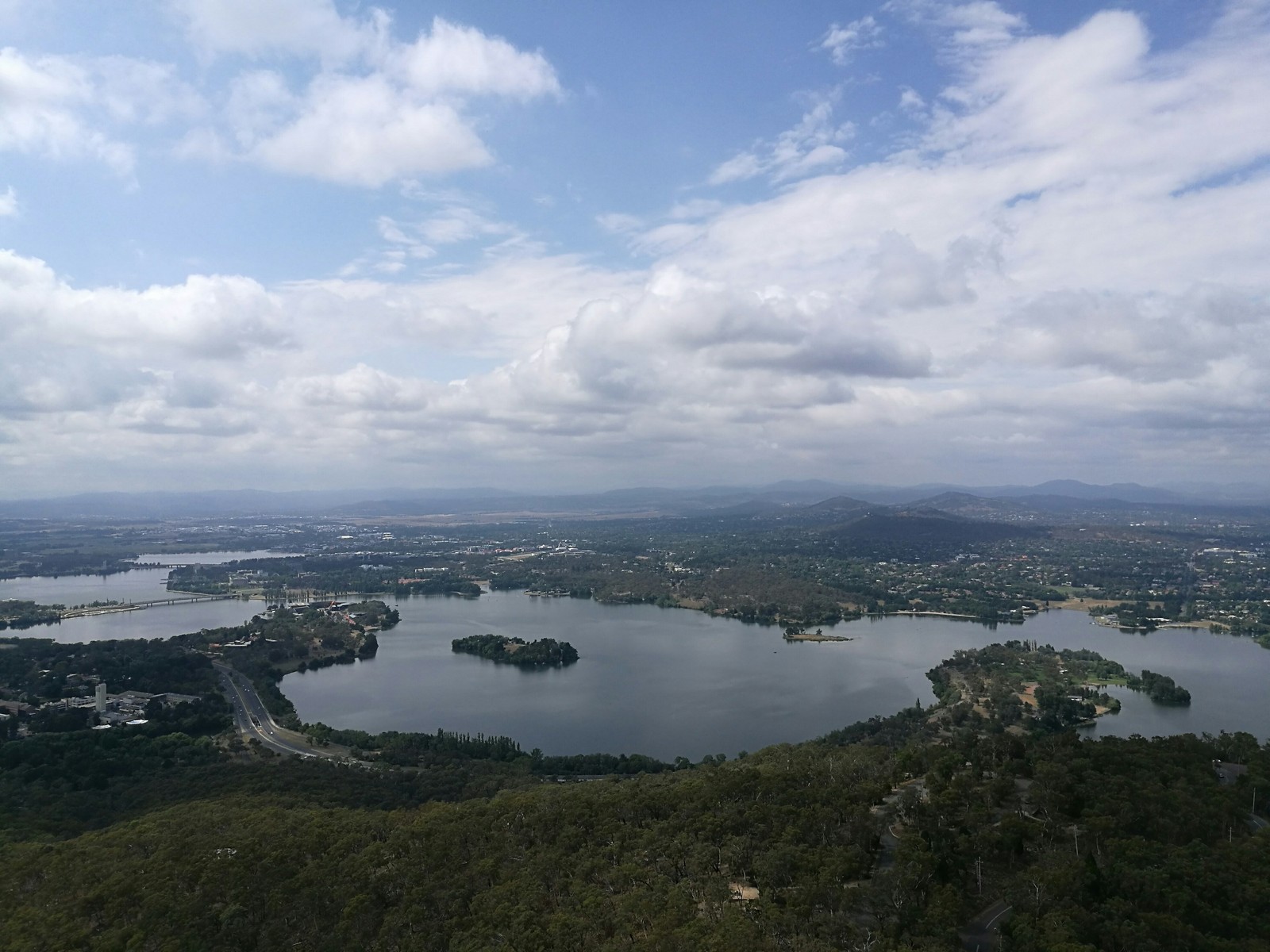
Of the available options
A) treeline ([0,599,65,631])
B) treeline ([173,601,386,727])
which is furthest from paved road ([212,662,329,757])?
treeline ([0,599,65,631])

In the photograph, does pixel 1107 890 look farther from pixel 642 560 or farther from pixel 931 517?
pixel 931 517

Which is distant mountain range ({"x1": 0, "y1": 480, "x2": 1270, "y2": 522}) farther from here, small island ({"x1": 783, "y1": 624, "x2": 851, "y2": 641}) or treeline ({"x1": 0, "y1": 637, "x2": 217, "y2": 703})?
treeline ({"x1": 0, "y1": 637, "x2": 217, "y2": 703})

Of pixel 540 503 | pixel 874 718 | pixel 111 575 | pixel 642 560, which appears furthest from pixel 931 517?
pixel 540 503

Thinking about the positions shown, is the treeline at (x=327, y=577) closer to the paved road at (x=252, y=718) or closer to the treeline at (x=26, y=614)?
the treeline at (x=26, y=614)

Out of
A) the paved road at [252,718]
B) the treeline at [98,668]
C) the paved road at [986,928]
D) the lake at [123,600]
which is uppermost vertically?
the paved road at [986,928]

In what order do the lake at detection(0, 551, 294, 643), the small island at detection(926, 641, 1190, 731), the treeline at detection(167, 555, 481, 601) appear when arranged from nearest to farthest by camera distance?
the small island at detection(926, 641, 1190, 731)
the lake at detection(0, 551, 294, 643)
the treeline at detection(167, 555, 481, 601)

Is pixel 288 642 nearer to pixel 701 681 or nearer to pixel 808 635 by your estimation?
pixel 701 681

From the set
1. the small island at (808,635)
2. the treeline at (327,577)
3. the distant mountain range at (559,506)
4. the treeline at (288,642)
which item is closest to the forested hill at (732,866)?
the treeline at (288,642)
